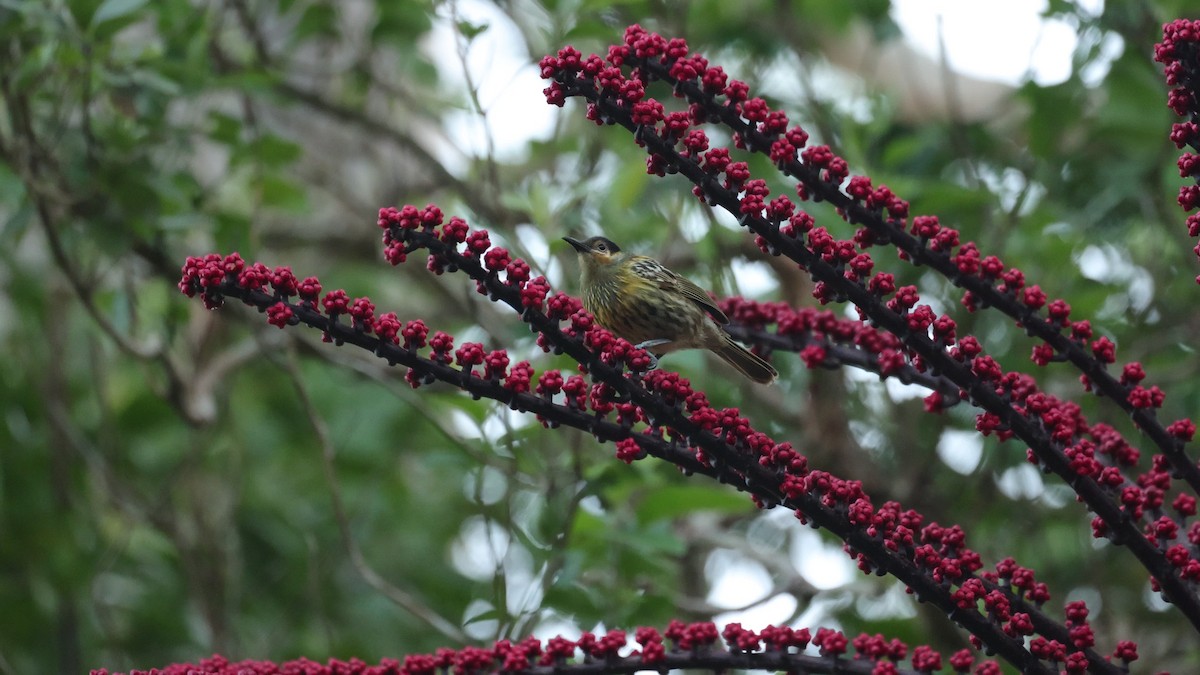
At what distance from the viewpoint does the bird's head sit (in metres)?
4.84

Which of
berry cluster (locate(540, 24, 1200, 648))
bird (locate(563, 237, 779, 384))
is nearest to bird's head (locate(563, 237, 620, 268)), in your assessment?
bird (locate(563, 237, 779, 384))

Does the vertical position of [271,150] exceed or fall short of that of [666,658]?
it exceeds it

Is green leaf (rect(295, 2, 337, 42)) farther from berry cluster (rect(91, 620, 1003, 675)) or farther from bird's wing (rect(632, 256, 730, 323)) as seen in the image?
berry cluster (rect(91, 620, 1003, 675))

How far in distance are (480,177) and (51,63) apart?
1.79 meters

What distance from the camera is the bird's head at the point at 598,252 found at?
4840 millimetres

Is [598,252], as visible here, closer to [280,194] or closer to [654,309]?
[654,309]

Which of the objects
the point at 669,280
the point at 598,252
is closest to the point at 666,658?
the point at 669,280

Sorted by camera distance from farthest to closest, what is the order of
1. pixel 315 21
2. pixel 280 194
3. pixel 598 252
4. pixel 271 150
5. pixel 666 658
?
pixel 315 21, pixel 280 194, pixel 271 150, pixel 598 252, pixel 666 658

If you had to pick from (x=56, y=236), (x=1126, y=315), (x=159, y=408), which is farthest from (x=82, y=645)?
(x=1126, y=315)

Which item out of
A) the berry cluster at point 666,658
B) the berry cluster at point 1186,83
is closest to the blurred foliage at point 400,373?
the berry cluster at point 666,658

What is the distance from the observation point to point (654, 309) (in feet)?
14.8

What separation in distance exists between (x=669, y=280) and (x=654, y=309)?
14 cm

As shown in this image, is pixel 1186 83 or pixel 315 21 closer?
pixel 1186 83

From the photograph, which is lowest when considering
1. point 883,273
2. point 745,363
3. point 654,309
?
point 883,273
